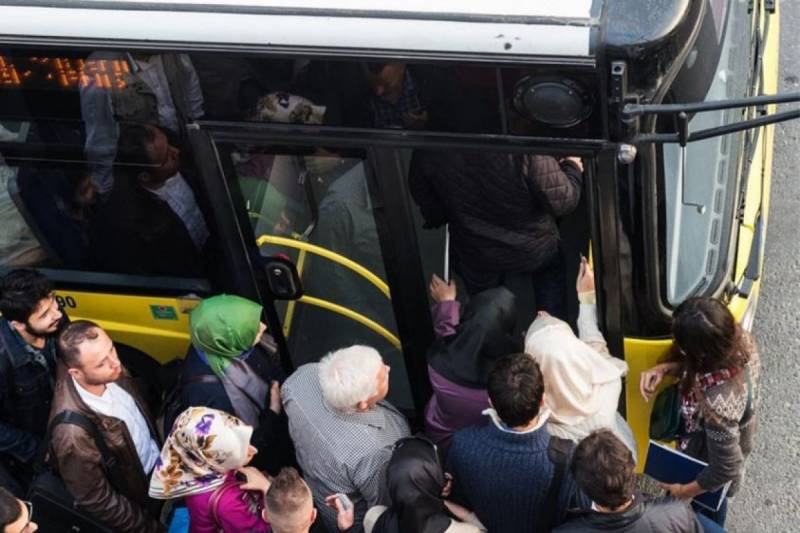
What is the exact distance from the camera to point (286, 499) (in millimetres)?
3439

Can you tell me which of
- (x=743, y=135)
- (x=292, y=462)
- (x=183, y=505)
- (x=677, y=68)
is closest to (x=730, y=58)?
(x=743, y=135)

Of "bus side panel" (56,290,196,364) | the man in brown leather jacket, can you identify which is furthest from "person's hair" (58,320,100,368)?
"bus side panel" (56,290,196,364)

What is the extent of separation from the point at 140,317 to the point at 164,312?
0.14 meters

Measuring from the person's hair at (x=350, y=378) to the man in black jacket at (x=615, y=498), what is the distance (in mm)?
775

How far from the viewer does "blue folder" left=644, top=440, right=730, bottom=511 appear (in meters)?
3.96

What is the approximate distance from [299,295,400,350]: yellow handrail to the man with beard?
102 cm

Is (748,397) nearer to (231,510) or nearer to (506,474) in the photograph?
(506,474)

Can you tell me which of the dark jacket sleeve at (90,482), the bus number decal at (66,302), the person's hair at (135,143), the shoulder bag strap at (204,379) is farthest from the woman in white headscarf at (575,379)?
the bus number decal at (66,302)

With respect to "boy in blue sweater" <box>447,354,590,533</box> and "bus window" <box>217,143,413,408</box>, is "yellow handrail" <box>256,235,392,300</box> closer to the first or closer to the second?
"bus window" <box>217,143,413,408</box>

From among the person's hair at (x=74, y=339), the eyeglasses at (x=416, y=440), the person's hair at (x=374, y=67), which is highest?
the person's hair at (x=374, y=67)

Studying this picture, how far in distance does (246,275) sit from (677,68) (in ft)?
6.26

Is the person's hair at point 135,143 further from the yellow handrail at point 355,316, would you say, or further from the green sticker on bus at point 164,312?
the yellow handrail at point 355,316

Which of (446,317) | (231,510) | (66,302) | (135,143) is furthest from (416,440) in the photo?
(66,302)

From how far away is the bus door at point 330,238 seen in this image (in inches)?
152
